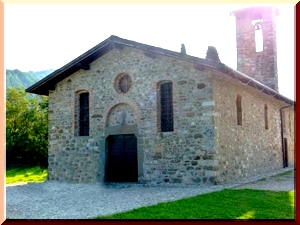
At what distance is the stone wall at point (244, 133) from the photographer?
1234 centimetres

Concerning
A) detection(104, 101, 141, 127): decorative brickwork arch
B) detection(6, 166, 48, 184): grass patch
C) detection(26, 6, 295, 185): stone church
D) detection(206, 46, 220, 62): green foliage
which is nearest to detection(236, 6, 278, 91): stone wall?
detection(26, 6, 295, 185): stone church

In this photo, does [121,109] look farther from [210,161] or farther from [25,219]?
[25,219]

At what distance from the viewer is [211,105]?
38.9ft

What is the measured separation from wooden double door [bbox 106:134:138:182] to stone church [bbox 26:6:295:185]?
4 cm

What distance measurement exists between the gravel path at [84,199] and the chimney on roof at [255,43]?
1091 centimetres

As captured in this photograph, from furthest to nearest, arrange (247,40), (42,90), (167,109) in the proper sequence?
(247,40), (42,90), (167,109)

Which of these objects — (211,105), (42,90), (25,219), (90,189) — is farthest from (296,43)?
(42,90)

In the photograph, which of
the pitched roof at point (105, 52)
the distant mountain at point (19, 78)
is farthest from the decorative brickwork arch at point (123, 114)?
the distant mountain at point (19, 78)

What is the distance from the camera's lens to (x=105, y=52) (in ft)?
46.7

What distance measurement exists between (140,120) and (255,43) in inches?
451

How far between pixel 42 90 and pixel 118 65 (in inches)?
157

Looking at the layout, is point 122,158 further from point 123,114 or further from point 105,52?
point 105,52

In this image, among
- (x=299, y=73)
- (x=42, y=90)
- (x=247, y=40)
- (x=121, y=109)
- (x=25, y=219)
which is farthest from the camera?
(x=247, y=40)

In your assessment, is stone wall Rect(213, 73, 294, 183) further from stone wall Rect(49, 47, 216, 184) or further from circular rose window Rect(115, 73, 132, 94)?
circular rose window Rect(115, 73, 132, 94)
